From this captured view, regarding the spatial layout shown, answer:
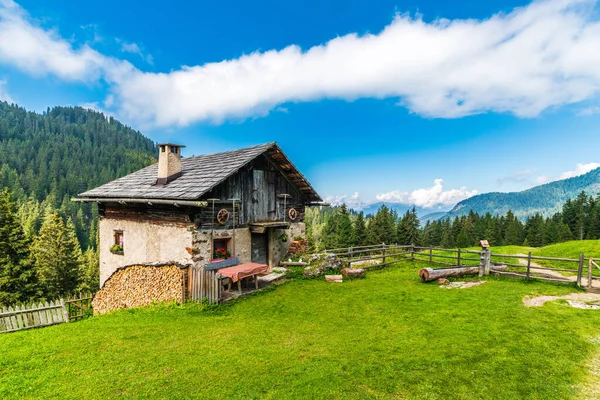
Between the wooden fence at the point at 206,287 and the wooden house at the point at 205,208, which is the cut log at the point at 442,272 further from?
the wooden fence at the point at 206,287

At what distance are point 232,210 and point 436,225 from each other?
90.7 metres

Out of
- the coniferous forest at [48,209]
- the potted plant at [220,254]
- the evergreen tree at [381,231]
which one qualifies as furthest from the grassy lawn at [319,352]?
the evergreen tree at [381,231]

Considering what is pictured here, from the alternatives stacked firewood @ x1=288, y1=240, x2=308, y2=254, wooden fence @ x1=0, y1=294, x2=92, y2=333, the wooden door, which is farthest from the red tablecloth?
wooden fence @ x1=0, y1=294, x2=92, y2=333

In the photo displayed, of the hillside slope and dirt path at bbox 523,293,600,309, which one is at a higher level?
the hillside slope

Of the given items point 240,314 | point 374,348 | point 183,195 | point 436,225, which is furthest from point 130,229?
point 436,225

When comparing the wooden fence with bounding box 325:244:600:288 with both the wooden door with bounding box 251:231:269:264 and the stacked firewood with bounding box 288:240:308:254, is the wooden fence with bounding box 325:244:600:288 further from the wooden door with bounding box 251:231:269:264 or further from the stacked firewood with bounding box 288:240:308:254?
the wooden door with bounding box 251:231:269:264

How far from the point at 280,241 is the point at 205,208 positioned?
5985mm

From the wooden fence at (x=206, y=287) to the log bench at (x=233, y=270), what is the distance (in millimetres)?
522

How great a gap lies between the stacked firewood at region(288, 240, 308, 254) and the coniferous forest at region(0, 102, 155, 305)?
23.5m

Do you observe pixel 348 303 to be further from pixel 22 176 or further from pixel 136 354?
pixel 22 176

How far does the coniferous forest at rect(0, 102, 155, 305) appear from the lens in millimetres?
24734

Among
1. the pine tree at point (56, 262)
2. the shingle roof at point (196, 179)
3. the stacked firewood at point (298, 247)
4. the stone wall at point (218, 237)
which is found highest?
the shingle roof at point (196, 179)

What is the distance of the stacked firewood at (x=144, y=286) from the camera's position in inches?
466

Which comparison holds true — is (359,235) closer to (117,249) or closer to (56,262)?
(56,262)
